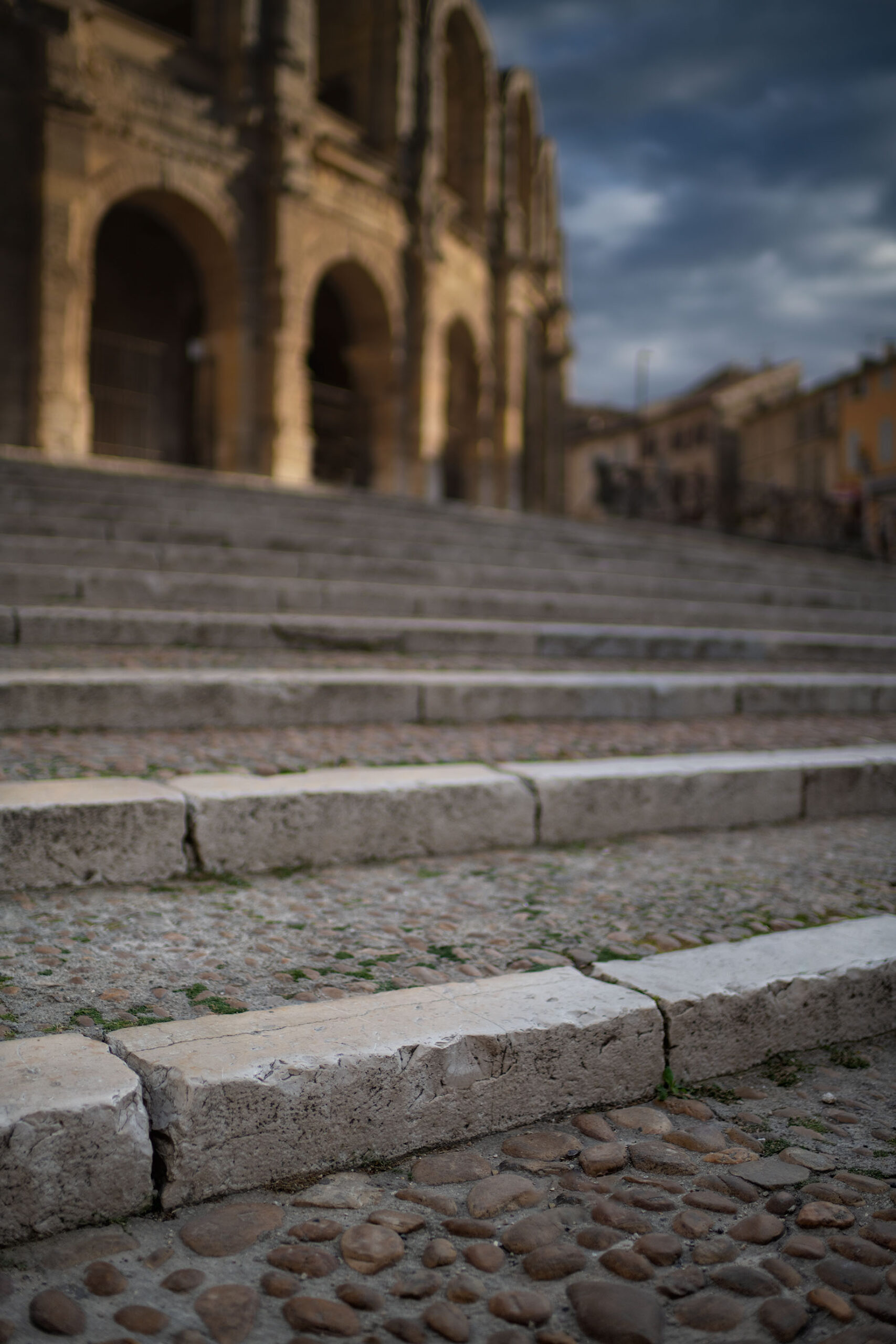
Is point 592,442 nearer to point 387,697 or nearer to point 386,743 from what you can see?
point 387,697

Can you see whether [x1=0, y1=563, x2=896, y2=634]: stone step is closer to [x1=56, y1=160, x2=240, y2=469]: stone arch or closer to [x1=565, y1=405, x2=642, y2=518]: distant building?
[x1=56, y1=160, x2=240, y2=469]: stone arch

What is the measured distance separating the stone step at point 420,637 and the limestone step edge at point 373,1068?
10.3 feet

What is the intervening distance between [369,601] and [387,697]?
1891mm

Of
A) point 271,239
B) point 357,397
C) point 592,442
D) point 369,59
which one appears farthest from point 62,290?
point 592,442

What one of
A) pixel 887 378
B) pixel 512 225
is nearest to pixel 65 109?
pixel 512 225

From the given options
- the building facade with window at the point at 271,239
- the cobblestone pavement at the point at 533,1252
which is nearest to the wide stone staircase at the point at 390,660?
the cobblestone pavement at the point at 533,1252

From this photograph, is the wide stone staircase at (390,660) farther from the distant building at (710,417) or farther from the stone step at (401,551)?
the distant building at (710,417)

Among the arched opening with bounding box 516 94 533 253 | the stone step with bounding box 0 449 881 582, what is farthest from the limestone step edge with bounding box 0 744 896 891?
the arched opening with bounding box 516 94 533 253

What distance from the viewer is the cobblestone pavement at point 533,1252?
112 cm

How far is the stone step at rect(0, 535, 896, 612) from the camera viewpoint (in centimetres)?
545

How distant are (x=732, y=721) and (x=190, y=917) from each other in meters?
3.12

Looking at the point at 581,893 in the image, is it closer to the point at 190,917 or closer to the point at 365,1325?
the point at 190,917

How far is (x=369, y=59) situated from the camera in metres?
16.6

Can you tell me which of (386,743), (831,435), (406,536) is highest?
(831,435)
